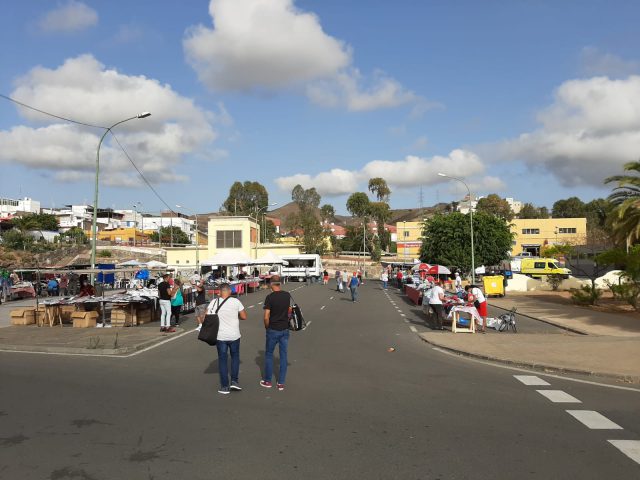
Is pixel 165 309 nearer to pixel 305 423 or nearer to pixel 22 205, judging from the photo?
pixel 305 423

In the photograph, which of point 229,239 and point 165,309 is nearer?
point 165,309

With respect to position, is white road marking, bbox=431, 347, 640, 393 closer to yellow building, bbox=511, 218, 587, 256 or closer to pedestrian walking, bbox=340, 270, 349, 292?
pedestrian walking, bbox=340, 270, 349, 292

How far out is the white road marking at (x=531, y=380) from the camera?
31.2 feet

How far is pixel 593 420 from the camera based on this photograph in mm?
7113

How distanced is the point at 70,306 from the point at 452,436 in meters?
16.9

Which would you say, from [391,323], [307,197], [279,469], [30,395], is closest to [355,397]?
[279,469]

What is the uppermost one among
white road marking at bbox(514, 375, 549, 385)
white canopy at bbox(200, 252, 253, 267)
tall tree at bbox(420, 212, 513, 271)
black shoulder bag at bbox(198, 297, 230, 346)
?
tall tree at bbox(420, 212, 513, 271)

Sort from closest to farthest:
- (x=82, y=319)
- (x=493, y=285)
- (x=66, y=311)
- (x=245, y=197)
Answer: (x=82, y=319) < (x=66, y=311) < (x=493, y=285) < (x=245, y=197)

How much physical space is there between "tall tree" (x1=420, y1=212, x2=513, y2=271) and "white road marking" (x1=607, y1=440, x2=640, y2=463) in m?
44.4

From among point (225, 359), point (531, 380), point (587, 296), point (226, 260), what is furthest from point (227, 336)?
point (226, 260)

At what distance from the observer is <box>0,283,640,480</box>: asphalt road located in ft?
17.6

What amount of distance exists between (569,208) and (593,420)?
13100 cm

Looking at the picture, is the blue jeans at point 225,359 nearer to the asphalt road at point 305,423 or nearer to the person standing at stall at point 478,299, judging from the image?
the asphalt road at point 305,423

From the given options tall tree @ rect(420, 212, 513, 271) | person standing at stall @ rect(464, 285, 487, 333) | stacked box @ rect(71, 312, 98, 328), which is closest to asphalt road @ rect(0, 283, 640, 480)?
person standing at stall @ rect(464, 285, 487, 333)
